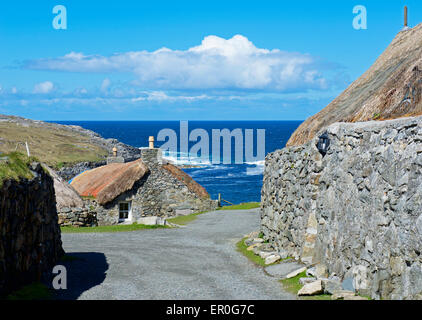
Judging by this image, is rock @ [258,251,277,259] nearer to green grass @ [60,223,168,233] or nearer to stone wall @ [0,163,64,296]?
stone wall @ [0,163,64,296]

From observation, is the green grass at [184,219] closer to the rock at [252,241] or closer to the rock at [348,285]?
the rock at [252,241]

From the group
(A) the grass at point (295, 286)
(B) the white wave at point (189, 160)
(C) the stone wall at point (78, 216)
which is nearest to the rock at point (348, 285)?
(A) the grass at point (295, 286)

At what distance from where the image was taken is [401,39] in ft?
55.0

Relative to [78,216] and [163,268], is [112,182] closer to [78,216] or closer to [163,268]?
[78,216]

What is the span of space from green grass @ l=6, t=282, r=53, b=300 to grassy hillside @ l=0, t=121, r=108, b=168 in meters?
73.0

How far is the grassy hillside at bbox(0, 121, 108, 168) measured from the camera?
288 ft

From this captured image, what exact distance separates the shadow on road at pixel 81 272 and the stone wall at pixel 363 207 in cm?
572

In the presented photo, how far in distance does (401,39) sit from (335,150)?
648cm

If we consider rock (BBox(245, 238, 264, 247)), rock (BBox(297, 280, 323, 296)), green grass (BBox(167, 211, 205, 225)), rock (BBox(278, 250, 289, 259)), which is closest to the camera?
rock (BBox(297, 280, 323, 296))

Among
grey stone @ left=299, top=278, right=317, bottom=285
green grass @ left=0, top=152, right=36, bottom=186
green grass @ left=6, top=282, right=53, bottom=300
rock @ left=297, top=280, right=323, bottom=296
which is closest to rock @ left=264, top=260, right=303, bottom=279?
grey stone @ left=299, top=278, right=317, bottom=285

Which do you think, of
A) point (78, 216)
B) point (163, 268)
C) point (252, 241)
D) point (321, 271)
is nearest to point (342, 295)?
point (321, 271)

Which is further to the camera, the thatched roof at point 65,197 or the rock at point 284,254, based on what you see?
the thatched roof at point 65,197

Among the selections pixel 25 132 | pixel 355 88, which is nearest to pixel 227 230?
pixel 355 88

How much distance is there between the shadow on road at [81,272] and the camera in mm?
12062
